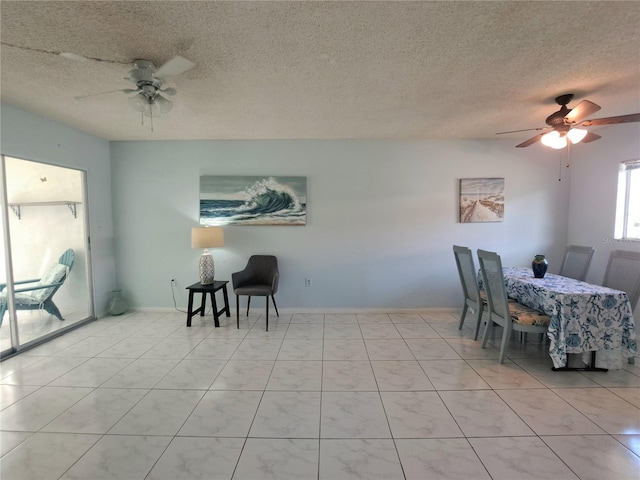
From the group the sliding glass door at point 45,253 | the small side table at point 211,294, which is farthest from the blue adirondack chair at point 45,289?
the small side table at point 211,294

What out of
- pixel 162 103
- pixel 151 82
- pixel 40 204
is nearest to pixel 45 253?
pixel 40 204

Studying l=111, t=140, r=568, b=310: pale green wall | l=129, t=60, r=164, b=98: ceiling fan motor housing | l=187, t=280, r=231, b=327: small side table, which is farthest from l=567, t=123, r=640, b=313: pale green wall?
l=129, t=60, r=164, b=98: ceiling fan motor housing

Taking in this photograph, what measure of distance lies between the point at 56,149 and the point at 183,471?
3597 mm

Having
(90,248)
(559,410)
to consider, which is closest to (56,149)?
(90,248)

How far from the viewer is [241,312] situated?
4.03 m

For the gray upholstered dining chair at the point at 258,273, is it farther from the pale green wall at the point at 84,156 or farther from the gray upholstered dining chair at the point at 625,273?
the gray upholstered dining chair at the point at 625,273

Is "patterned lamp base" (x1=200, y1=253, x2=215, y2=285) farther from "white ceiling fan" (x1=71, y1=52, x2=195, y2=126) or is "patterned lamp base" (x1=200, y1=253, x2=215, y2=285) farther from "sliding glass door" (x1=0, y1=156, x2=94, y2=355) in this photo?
"white ceiling fan" (x1=71, y1=52, x2=195, y2=126)

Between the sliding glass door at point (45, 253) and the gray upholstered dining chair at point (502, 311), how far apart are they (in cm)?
465

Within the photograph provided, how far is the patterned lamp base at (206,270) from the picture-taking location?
3645 mm

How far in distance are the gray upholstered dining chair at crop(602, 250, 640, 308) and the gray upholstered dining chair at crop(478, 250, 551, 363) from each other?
0.92 meters

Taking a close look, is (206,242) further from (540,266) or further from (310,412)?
(540,266)

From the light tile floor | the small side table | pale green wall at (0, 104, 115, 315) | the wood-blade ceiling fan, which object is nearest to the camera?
the light tile floor

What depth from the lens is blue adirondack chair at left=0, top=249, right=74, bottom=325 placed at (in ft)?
10.3

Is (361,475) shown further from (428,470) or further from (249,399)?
(249,399)
